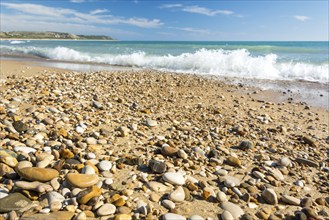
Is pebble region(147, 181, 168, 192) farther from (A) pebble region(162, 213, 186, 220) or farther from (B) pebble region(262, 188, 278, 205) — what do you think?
(B) pebble region(262, 188, 278, 205)

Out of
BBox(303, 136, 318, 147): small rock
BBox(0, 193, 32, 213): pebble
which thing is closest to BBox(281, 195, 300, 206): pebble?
BBox(303, 136, 318, 147): small rock

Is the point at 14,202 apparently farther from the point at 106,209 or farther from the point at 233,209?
the point at 233,209

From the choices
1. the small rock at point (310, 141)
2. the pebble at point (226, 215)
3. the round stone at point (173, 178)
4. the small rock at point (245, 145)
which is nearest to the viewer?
the pebble at point (226, 215)

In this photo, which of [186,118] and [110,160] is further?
[186,118]

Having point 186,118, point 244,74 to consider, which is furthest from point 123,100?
point 244,74

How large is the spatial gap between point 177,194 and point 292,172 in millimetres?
1632

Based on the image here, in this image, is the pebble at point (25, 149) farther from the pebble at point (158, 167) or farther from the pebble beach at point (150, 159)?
the pebble at point (158, 167)

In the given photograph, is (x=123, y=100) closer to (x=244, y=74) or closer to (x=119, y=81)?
(x=119, y=81)

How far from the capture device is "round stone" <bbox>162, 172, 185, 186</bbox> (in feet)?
8.19

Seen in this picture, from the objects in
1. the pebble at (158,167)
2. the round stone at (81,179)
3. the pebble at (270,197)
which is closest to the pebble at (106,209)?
the round stone at (81,179)

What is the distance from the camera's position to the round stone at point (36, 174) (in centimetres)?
221

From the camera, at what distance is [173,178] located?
2.51 m

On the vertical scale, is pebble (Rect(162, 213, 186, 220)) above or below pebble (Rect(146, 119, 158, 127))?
below

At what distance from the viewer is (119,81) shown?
7.65 m
